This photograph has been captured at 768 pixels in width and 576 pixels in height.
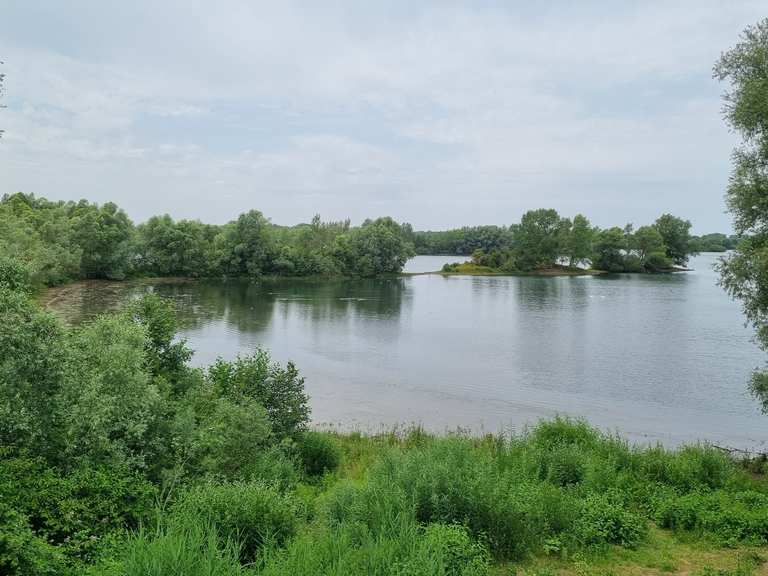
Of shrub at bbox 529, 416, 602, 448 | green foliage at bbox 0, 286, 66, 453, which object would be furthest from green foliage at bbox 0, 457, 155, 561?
shrub at bbox 529, 416, 602, 448

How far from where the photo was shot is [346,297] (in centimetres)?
7006

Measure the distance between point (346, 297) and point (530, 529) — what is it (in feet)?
204

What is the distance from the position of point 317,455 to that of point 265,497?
9036 mm

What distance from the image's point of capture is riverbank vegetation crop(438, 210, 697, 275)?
11544cm

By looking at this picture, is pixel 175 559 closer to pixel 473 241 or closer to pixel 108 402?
pixel 108 402

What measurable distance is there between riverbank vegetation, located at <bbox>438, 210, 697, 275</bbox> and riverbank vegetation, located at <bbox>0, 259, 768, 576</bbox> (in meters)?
103

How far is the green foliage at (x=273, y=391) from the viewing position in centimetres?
1652

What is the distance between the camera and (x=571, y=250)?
117 m

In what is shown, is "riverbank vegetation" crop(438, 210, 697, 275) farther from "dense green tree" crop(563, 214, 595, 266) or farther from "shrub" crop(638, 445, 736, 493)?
"shrub" crop(638, 445, 736, 493)

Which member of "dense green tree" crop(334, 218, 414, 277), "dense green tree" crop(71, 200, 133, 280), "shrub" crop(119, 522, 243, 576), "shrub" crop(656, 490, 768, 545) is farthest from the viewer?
"dense green tree" crop(334, 218, 414, 277)

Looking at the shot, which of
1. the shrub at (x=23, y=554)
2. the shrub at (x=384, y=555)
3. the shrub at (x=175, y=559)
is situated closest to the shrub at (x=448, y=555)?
the shrub at (x=384, y=555)

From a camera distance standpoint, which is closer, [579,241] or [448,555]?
[448,555]

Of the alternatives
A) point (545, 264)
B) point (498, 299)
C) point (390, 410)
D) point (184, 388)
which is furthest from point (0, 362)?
point (545, 264)

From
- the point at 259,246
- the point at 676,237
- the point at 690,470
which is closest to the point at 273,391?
the point at 690,470
